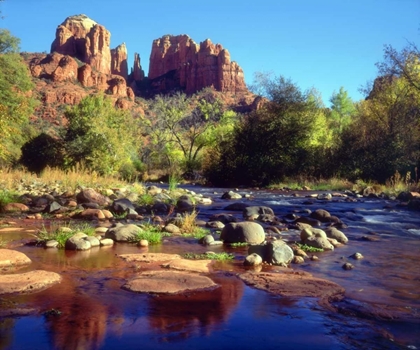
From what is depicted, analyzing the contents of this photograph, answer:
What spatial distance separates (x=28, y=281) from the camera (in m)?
4.46

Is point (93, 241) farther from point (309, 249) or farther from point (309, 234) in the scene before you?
point (309, 234)

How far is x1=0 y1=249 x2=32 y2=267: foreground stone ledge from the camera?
530 cm

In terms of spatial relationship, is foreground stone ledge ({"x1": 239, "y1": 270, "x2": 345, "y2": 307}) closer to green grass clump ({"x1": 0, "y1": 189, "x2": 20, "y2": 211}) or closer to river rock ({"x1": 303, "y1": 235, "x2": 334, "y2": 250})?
river rock ({"x1": 303, "y1": 235, "x2": 334, "y2": 250})

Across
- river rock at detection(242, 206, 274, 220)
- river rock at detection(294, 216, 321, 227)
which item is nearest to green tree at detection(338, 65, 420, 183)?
river rock at detection(242, 206, 274, 220)

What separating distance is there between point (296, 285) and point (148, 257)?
226cm

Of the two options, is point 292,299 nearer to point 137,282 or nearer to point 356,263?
point 137,282

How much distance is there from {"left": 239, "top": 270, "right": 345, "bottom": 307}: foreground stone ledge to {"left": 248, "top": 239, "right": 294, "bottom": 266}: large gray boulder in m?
0.51

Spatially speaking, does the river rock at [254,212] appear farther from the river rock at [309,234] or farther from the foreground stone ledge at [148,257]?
the foreground stone ledge at [148,257]

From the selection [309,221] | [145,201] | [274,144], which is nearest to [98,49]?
[274,144]

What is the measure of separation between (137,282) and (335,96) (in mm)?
55792

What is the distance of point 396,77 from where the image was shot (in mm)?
25547

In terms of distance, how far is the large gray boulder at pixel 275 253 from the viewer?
584 cm

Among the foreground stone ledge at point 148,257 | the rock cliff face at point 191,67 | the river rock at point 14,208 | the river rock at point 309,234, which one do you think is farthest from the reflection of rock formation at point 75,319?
the rock cliff face at point 191,67

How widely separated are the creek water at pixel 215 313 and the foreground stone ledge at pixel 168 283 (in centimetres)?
14
